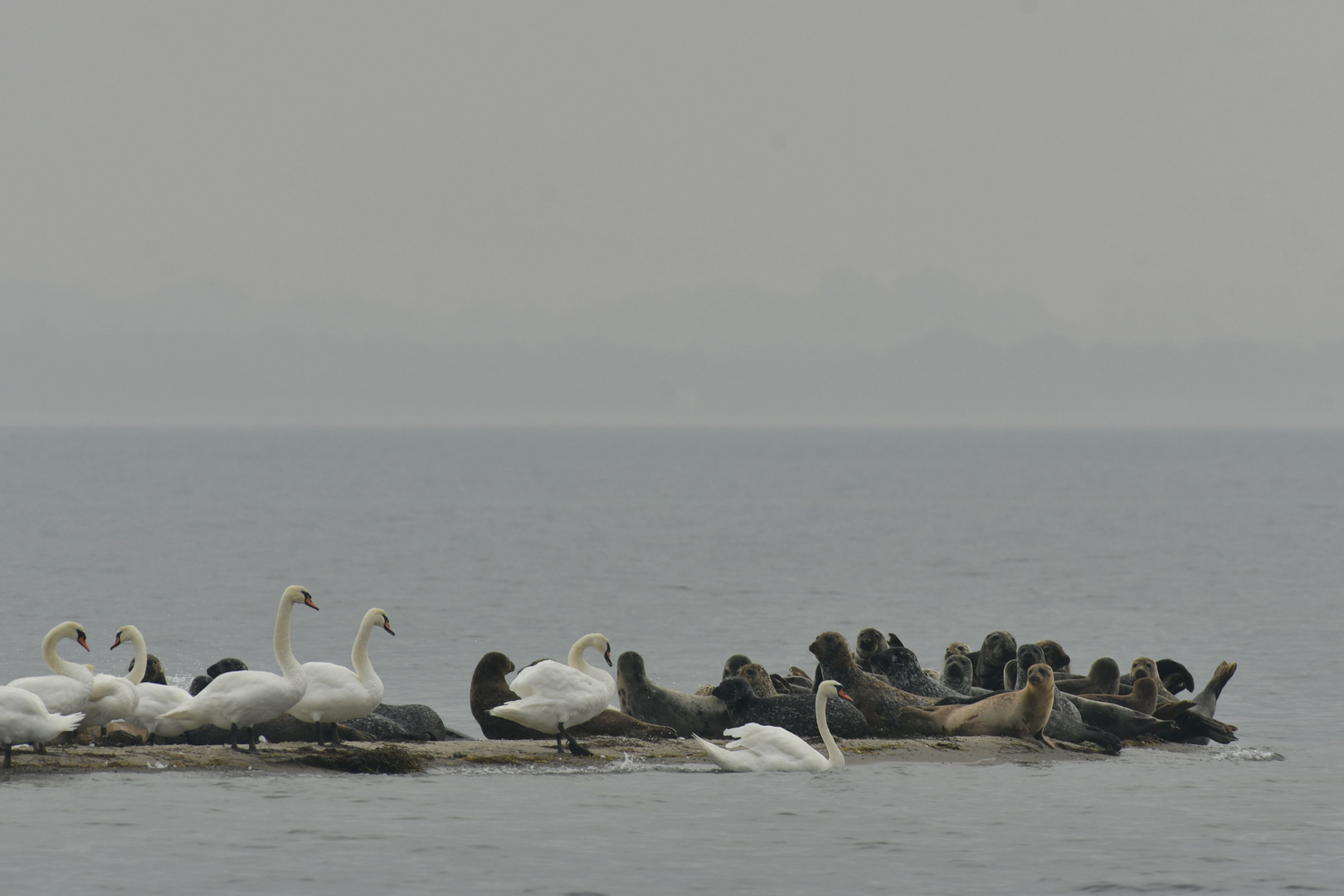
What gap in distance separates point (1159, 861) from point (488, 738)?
8281 millimetres

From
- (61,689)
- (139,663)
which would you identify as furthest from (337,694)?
(139,663)

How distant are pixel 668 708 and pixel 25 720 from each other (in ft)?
24.9

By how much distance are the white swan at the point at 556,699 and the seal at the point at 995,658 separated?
818 centimetres

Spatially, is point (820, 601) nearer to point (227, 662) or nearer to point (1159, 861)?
point (227, 662)

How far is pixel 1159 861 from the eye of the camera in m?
15.0

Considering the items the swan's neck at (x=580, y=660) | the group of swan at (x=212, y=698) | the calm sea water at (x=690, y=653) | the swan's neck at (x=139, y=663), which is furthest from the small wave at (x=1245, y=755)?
the swan's neck at (x=139, y=663)

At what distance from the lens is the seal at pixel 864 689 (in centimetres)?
2098

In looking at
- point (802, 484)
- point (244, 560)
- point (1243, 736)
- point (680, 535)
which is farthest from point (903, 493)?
point (1243, 736)

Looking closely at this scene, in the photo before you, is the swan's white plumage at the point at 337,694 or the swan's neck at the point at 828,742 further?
the swan's neck at the point at 828,742

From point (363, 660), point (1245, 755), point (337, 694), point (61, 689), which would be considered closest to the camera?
point (61, 689)

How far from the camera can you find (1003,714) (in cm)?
2084

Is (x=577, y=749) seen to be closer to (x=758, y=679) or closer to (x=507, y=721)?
(x=507, y=721)

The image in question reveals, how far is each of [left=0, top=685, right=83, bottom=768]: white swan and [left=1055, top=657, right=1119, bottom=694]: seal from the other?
13.1m

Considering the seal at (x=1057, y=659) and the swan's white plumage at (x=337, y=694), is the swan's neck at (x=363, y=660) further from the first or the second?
the seal at (x=1057, y=659)
